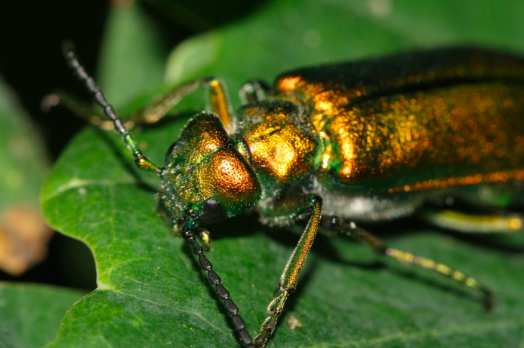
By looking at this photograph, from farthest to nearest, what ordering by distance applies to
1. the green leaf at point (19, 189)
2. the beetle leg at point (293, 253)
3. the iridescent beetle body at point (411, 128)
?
the green leaf at point (19, 189) → the iridescent beetle body at point (411, 128) → the beetle leg at point (293, 253)

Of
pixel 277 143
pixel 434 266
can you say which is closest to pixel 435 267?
pixel 434 266

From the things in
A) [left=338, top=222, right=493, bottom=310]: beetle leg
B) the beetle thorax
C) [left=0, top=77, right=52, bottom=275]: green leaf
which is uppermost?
the beetle thorax

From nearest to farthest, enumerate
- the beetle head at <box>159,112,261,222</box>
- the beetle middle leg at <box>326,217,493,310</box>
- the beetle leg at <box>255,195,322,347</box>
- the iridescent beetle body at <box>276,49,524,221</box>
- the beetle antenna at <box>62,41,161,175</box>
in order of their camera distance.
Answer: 1. the beetle leg at <box>255,195,322,347</box>
2. the beetle head at <box>159,112,261,222</box>
3. the beetle antenna at <box>62,41,161,175</box>
4. the iridescent beetle body at <box>276,49,524,221</box>
5. the beetle middle leg at <box>326,217,493,310</box>

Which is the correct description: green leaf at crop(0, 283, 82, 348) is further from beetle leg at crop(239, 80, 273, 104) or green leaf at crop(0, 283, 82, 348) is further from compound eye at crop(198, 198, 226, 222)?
beetle leg at crop(239, 80, 273, 104)

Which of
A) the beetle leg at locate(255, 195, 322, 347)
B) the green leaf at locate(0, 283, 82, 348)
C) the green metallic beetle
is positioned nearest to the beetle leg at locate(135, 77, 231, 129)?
the green metallic beetle

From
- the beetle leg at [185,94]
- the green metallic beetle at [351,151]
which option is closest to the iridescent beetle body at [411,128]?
the green metallic beetle at [351,151]

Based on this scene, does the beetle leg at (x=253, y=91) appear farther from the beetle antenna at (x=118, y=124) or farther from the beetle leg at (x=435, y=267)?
the beetle leg at (x=435, y=267)
